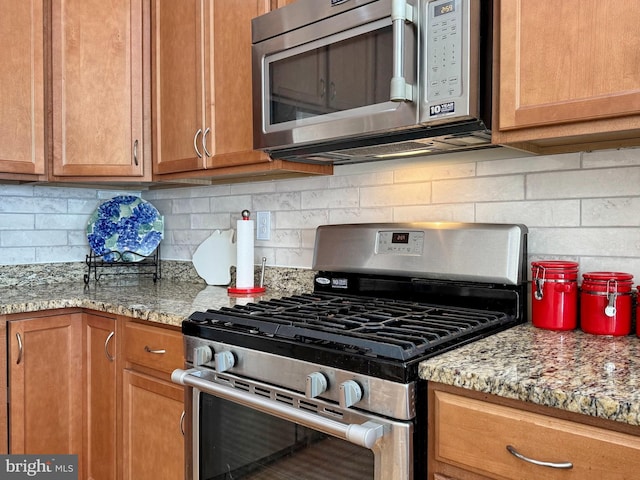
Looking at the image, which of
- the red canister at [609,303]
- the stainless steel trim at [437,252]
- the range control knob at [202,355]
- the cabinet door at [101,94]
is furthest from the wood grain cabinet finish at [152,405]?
the red canister at [609,303]

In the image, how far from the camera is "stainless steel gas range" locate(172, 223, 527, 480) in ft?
3.46

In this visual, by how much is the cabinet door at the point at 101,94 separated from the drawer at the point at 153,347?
783mm

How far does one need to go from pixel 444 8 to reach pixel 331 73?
1.26 feet

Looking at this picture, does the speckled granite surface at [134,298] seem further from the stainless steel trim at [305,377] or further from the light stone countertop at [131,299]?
the stainless steel trim at [305,377]

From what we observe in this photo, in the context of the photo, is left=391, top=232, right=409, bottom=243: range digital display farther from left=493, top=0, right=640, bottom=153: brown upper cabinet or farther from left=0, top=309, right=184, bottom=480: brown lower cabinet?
left=0, top=309, right=184, bottom=480: brown lower cabinet

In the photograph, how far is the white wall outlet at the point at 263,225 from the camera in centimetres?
225

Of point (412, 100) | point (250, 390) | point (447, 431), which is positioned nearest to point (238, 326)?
point (250, 390)

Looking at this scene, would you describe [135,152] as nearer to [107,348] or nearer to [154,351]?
[107,348]

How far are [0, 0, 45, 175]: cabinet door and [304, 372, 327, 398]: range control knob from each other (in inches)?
68.4

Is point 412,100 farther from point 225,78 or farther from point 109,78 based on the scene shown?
point 109,78

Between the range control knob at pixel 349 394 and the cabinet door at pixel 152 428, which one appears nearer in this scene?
A: the range control knob at pixel 349 394

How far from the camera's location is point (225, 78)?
193cm

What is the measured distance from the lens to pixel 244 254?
6.73ft

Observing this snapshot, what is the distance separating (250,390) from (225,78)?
116 cm
